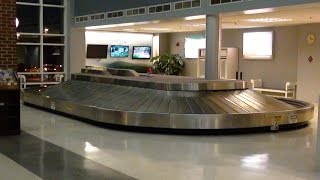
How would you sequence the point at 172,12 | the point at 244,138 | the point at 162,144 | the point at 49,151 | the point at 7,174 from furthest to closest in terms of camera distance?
the point at 172,12 → the point at 244,138 → the point at 162,144 → the point at 49,151 → the point at 7,174

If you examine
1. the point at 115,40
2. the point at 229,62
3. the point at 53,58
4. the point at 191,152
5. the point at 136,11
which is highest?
the point at 136,11

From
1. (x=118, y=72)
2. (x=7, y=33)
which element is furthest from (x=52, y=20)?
(x=7, y=33)

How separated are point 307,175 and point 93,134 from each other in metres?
4.58

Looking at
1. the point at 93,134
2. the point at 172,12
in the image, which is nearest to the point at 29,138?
the point at 93,134

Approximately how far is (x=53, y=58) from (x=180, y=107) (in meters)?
13.0

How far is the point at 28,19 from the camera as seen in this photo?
20.4 m

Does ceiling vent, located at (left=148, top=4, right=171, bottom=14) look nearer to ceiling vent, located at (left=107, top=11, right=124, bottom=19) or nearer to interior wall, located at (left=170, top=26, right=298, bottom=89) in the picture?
ceiling vent, located at (left=107, top=11, right=124, bottom=19)

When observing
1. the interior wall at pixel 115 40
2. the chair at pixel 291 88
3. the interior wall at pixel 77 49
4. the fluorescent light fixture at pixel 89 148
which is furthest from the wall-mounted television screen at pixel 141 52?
the fluorescent light fixture at pixel 89 148

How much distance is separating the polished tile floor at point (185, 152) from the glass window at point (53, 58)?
1073 centimetres

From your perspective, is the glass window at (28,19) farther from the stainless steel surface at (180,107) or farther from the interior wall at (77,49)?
the stainless steel surface at (180,107)

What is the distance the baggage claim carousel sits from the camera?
931cm

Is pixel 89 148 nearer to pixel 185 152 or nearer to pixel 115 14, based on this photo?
pixel 185 152

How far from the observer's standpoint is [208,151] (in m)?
7.59

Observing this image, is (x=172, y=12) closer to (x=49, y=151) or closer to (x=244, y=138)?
(x=244, y=138)
